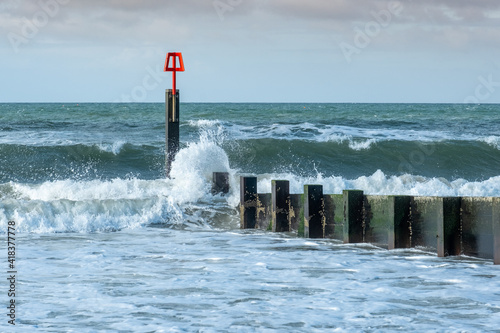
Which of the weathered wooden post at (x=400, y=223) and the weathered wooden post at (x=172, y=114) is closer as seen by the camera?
the weathered wooden post at (x=400, y=223)

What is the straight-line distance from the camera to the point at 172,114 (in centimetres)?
1249

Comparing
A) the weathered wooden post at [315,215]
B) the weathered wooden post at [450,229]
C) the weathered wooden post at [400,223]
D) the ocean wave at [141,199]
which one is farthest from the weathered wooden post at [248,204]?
the weathered wooden post at [450,229]

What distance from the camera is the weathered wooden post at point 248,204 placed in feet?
35.3

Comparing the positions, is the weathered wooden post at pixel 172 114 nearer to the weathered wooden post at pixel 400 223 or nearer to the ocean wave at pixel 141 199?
the ocean wave at pixel 141 199

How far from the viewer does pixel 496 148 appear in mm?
22812

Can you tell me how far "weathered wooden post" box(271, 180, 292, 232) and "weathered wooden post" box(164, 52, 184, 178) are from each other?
3.27 metres

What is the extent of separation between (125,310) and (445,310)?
8.66 feet

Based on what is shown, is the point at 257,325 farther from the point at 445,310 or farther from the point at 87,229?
the point at 87,229

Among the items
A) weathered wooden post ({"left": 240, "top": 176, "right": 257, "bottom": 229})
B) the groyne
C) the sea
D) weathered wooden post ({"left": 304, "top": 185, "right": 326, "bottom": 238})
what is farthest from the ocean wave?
weathered wooden post ({"left": 304, "top": 185, "right": 326, "bottom": 238})

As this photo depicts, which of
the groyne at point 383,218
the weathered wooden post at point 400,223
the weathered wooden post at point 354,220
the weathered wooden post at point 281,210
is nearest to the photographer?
the groyne at point 383,218

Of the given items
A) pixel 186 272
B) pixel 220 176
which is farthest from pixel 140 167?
pixel 186 272

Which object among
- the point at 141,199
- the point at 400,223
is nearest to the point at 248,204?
the point at 141,199

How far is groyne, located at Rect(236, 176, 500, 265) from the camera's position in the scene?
755cm

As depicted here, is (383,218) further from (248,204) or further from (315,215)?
(248,204)
